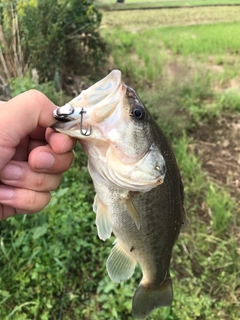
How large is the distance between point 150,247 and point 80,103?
2.27 ft

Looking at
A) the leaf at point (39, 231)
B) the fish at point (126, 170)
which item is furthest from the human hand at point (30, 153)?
the leaf at point (39, 231)

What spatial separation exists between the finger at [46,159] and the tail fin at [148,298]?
2.33 feet

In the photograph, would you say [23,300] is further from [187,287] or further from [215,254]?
[215,254]

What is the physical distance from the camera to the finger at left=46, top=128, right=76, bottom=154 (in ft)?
3.83

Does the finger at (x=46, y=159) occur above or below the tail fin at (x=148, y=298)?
above

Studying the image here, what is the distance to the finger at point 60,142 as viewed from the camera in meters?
1.17

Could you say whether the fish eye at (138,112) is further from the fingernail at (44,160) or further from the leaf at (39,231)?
the leaf at (39,231)

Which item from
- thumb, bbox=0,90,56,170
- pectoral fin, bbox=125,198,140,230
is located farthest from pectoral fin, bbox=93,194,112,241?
thumb, bbox=0,90,56,170

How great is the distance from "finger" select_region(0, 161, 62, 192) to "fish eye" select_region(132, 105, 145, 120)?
16.5 inches

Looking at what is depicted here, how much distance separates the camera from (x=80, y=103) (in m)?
1.07

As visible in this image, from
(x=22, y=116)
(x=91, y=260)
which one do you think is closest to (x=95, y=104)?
(x=22, y=116)

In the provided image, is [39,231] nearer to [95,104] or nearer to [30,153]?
[30,153]

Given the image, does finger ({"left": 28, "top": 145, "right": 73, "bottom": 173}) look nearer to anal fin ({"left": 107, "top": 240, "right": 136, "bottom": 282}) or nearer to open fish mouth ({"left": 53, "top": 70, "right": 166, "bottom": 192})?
open fish mouth ({"left": 53, "top": 70, "right": 166, "bottom": 192})

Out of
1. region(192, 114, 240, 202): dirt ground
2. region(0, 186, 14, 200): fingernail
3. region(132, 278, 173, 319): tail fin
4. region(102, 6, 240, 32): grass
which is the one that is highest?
region(0, 186, 14, 200): fingernail
